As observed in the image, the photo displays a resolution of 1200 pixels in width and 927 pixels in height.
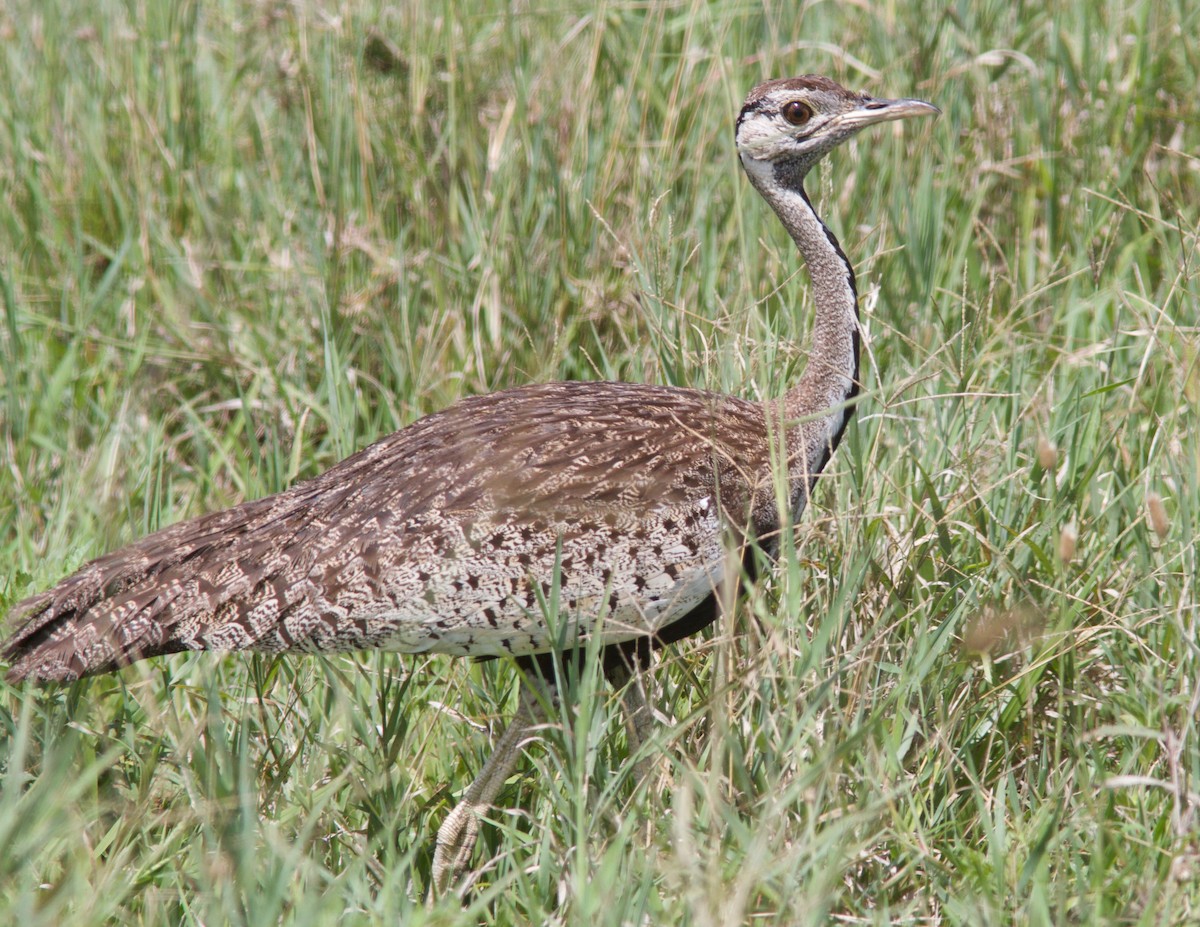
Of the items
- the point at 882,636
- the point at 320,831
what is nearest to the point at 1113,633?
the point at 882,636

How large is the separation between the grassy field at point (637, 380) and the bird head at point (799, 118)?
1.08ft

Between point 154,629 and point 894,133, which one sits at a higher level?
point 894,133

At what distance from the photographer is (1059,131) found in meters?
5.07

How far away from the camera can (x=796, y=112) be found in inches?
141

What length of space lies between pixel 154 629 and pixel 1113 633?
2.12m

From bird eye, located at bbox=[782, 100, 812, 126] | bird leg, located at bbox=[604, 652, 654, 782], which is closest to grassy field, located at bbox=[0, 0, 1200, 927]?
bird leg, located at bbox=[604, 652, 654, 782]

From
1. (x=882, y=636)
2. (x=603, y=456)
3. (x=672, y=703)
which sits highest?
(x=603, y=456)

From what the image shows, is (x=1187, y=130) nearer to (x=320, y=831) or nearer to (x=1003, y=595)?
(x=1003, y=595)

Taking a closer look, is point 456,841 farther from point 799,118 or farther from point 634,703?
point 799,118

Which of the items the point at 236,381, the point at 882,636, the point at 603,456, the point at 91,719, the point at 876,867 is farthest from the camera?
the point at 236,381

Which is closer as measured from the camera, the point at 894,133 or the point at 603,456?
the point at 603,456

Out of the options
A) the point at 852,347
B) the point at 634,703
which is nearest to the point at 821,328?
the point at 852,347

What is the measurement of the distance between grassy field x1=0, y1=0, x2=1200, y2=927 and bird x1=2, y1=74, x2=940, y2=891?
13 cm

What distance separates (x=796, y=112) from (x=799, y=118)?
17 mm
